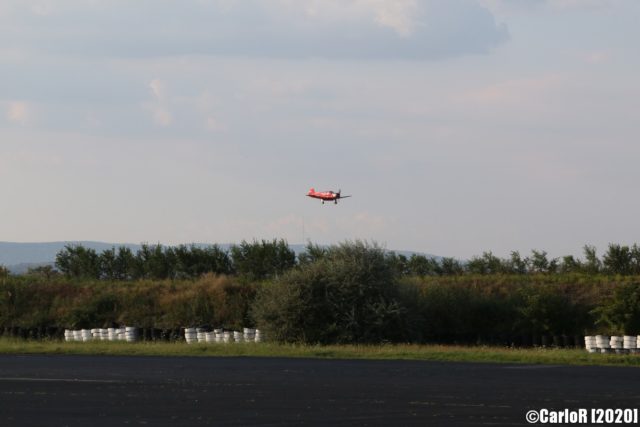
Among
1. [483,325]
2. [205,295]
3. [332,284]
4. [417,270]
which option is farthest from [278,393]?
[417,270]

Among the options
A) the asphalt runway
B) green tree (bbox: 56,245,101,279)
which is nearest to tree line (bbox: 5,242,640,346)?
green tree (bbox: 56,245,101,279)

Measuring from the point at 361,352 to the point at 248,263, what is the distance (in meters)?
36.3

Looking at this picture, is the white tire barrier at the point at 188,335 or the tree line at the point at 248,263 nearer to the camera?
the white tire barrier at the point at 188,335

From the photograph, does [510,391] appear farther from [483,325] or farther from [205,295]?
[205,295]

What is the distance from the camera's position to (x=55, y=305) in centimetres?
6781

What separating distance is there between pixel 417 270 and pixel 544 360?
4039cm

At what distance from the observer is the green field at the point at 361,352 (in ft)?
118

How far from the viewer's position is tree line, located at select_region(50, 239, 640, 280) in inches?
2744

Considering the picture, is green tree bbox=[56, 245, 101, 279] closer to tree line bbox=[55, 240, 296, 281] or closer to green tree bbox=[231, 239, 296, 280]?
tree line bbox=[55, 240, 296, 281]

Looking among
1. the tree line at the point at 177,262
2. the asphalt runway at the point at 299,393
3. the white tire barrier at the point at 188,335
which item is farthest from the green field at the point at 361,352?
the tree line at the point at 177,262

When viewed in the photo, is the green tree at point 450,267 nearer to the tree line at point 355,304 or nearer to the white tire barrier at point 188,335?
the tree line at point 355,304

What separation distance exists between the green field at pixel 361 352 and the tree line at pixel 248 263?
22.5m

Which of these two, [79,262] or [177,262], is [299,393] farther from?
[79,262]

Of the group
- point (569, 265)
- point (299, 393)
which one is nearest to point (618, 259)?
point (569, 265)
